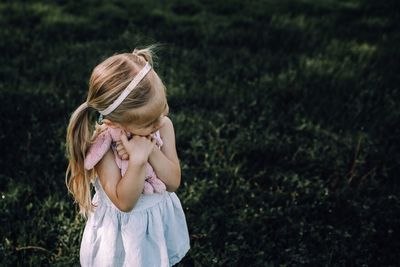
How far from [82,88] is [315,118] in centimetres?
209

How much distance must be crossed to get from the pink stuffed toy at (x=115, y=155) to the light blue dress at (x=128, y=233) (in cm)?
7

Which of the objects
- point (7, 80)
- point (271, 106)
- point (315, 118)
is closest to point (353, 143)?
point (315, 118)

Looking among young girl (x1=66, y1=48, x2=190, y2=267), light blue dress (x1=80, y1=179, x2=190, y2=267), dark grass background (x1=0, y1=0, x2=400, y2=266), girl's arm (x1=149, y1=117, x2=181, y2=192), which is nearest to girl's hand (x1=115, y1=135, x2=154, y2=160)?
young girl (x1=66, y1=48, x2=190, y2=267)

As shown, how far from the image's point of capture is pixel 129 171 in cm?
201

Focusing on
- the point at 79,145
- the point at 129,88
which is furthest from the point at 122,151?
the point at 129,88

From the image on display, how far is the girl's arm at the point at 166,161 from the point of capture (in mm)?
2132

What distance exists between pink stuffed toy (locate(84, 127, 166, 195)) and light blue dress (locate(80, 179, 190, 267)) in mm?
67

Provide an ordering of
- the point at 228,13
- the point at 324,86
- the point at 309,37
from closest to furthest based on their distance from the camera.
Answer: the point at 324,86
the point at 309,37
the point at 228,13

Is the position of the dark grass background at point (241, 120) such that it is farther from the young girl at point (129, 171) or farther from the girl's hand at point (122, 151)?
the girl's hand at point (122, 151)

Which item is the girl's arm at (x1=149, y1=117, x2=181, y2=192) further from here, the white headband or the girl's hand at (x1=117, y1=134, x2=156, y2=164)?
the white headband

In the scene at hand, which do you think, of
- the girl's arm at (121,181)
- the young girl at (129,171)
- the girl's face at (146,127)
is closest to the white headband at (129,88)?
the young girl at (129,171)

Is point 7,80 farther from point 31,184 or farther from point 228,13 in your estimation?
point 228,13

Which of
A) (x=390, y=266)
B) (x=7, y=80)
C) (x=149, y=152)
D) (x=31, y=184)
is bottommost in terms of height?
(x=390, y=266)

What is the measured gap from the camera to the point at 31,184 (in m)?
3.36
